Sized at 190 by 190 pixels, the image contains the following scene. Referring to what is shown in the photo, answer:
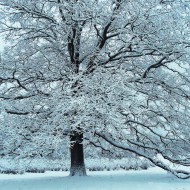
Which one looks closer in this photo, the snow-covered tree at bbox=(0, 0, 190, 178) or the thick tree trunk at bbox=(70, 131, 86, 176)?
the snow-covered tree at bbox=(0, 0, 190, 178)

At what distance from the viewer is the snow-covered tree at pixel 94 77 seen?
509 inches

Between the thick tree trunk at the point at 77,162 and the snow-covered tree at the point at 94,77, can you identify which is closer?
the snow-covered tree at the point at 94,77

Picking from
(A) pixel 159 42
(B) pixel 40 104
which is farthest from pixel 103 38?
(B) pixel 40 104

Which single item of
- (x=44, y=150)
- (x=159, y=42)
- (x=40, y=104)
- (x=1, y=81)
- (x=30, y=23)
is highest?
(x=30, y=23)

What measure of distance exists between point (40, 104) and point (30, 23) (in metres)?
3.45

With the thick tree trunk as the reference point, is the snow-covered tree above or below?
above

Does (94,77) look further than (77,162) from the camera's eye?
No

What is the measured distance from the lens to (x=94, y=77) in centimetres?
1328

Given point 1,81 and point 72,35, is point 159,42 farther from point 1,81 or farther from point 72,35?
point 1,81

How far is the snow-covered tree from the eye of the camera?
42.4 feet

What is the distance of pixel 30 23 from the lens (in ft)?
50.4

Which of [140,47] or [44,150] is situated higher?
[140,47]

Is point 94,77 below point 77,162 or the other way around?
the other way around

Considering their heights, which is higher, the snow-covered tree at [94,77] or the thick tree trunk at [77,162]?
the snow-covered tree at [94,77]
